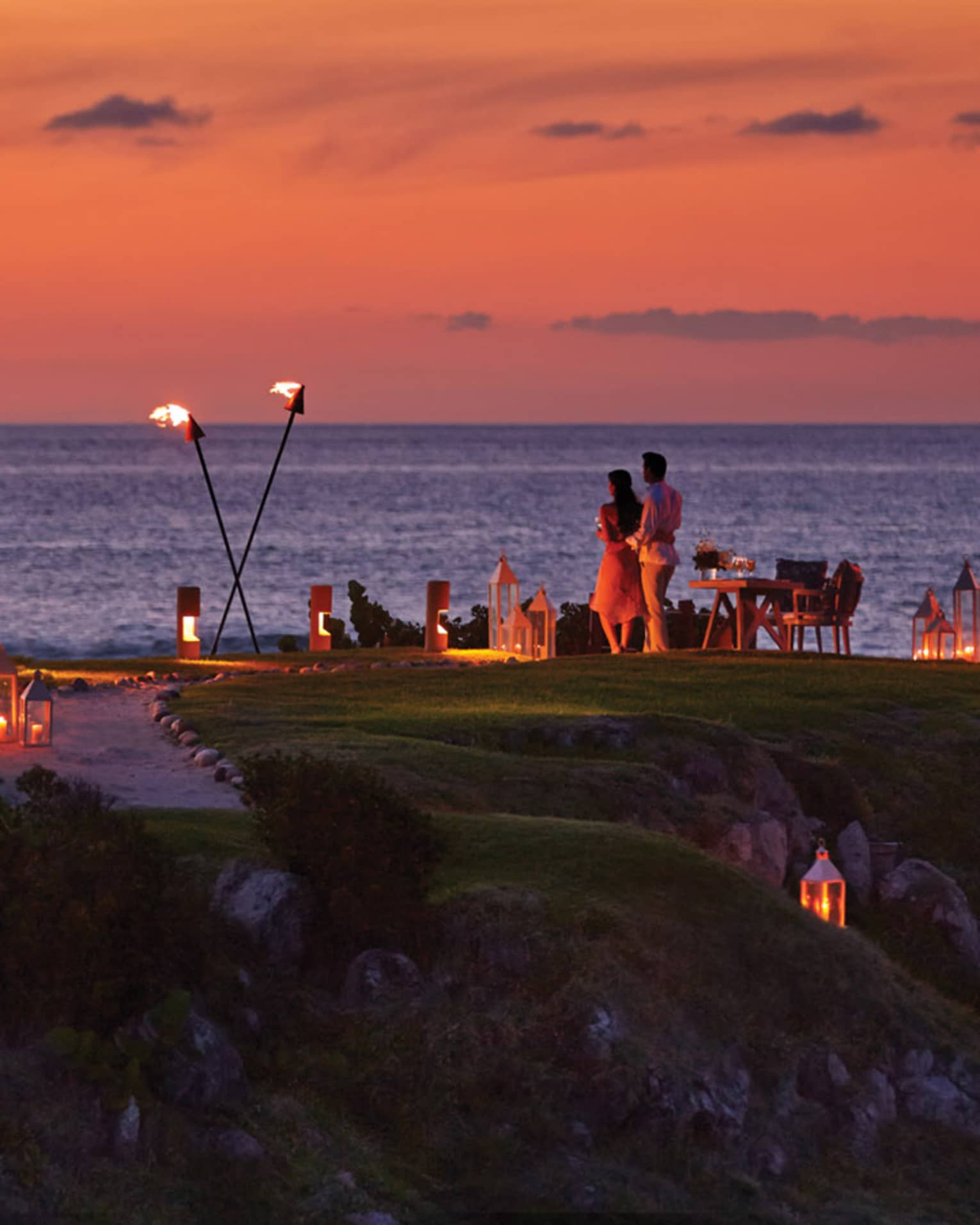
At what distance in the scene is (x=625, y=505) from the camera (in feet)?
87.4

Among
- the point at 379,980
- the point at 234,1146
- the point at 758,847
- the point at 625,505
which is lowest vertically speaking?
the point at 234,1146

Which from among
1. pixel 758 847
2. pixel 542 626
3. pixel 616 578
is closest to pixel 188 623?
pixel 542 626

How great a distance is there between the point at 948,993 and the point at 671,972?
4193mm

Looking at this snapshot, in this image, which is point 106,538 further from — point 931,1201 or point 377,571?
point 931,1201

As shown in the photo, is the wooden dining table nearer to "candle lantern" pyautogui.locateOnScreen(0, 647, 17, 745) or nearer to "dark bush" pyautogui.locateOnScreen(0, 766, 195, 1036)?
"candle lantern" pyautogui.locateOnScreen(0, 647, 17, 745)

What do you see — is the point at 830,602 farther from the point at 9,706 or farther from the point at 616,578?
the point at 9,706

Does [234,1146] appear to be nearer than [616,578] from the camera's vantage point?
Yes

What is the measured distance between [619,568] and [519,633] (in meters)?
2.47

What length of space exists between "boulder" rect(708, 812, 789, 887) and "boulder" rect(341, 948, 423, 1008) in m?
4.39

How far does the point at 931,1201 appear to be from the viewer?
1137cm

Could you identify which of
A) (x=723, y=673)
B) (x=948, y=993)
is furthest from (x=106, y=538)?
(x=948, y=993)

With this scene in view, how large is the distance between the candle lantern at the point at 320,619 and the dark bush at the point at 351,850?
17634mm

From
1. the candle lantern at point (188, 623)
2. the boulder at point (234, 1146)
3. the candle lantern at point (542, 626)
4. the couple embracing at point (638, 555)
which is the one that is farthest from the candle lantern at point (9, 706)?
the candle lantern at point (542, 626)

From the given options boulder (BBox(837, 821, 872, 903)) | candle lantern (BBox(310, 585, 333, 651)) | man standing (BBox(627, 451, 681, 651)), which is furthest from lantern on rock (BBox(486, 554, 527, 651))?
boulder (BBox(837, 821, 872, 903))
